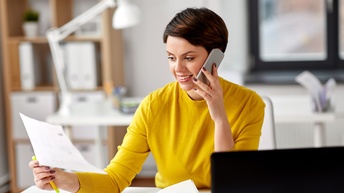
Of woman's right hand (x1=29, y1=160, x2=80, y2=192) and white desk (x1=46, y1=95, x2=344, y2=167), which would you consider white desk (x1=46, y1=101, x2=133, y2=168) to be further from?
woman's right hand (x1=29, y1=160, x2=80, y2=192)

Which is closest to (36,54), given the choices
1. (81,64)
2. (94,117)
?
(81,64)

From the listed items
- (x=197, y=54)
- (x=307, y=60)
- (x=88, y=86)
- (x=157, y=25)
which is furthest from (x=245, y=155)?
(x=307, y=60)

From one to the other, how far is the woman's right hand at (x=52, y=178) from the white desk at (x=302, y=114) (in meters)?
1.83

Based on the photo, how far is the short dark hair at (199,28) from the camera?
5.80 ft

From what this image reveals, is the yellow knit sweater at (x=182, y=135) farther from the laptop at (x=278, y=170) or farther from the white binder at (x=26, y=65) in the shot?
the white binder at (x=26, y=65)

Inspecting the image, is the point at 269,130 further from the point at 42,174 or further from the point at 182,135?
the point at 42,174

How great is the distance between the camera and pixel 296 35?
4.83 meters

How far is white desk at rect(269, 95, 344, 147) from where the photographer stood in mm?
3311

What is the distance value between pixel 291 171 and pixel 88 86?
10.7ft

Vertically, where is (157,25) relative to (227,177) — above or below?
above

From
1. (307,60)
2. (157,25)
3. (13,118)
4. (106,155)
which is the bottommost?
(106,155)

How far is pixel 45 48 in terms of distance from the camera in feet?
15.0

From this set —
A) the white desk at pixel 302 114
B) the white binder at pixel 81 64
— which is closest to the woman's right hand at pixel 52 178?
the white desk at pixel 302 114

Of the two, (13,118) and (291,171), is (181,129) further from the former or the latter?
(13,118)
